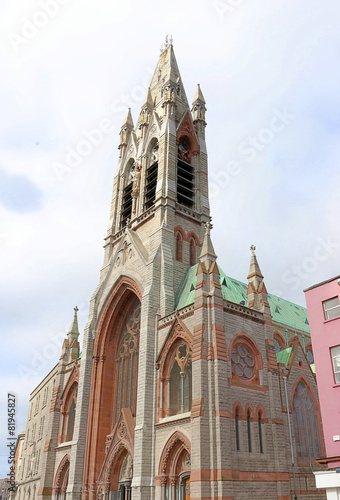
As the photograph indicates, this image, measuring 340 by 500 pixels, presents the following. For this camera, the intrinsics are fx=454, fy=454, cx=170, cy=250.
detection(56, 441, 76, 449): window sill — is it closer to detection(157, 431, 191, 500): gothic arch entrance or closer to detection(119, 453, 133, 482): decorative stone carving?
detection(119, 453, 133, 482): decorative stone carving

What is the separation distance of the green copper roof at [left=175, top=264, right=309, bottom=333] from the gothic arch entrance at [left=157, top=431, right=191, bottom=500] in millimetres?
9059

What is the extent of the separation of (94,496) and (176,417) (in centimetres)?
1124

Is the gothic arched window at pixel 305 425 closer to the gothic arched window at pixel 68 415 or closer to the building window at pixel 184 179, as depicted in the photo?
the building window at pixel 184 179

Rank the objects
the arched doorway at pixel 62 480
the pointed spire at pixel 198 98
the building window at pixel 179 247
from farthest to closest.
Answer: the pointed spire at pixel 198 98, the building window at pixel 179 247, the arched doorway at pixel 62 480

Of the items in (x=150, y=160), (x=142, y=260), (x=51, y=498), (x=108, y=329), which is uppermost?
(x=150, y=160)

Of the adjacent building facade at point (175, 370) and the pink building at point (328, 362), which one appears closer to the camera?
the pink building at point (328, 362)

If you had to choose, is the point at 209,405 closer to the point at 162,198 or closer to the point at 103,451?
the point at 103,451

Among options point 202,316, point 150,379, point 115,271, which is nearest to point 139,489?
point 150,379

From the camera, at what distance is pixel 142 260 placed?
37188 mm

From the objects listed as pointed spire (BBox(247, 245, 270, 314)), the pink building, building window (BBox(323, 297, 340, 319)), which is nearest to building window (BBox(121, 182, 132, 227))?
pointed spire (BBox(247, 245, 270, 314))

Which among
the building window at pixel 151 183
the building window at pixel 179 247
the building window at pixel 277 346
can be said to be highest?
the building window at pixel 151 183

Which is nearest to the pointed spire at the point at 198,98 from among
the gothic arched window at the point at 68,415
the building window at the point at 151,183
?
the building window at the point at 151,183

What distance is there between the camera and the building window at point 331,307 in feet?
75.5

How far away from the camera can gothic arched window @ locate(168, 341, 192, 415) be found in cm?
2850
